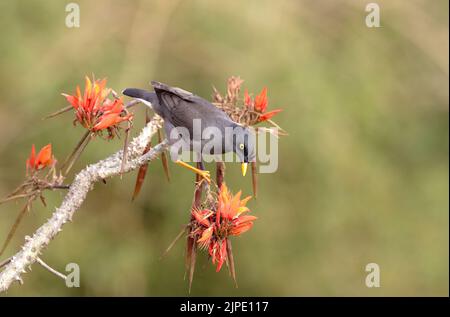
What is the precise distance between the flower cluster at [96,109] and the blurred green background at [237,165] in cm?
238

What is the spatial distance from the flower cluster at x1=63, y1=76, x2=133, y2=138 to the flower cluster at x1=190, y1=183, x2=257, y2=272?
32 centimetres

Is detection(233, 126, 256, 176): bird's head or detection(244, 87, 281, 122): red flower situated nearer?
detection(244, 87, 281, 122): red flower

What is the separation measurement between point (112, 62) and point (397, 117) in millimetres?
2235

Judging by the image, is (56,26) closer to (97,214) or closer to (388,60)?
(97,214)

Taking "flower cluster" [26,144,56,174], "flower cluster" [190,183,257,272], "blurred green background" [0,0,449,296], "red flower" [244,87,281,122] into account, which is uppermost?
"blurred green background" [0,0,449,296]

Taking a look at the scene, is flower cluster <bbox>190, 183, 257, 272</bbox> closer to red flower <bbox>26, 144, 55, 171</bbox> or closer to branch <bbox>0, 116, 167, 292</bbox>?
branch <bbox>0, 116, 167, 292</bbox>

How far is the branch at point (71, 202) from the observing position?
1.44 meters

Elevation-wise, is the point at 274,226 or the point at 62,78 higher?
the point at 62,78

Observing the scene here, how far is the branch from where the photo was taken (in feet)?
4.72

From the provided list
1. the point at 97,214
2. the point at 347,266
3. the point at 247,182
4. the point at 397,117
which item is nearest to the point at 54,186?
the point at 247,182

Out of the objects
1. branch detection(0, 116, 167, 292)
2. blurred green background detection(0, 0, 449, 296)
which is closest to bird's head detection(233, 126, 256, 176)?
branch detection(0, 116, 167, 292)

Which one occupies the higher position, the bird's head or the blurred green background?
the blurred green background

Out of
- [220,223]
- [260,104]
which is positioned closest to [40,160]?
[220,223]

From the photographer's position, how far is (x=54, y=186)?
1.57 metres
